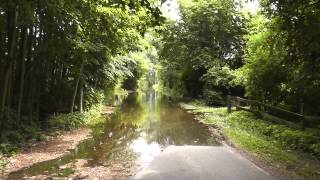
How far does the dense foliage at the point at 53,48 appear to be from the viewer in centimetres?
1193

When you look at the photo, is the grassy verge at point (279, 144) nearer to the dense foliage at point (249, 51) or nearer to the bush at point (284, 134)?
the bush at point (284, 134)

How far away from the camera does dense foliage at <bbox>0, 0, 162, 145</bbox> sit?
1193cm

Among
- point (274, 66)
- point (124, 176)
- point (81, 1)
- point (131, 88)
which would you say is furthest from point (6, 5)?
point (131, 88)

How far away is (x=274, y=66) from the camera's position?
1748cm

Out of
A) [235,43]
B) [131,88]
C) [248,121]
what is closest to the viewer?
[248,121]

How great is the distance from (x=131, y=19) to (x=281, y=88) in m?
7.61

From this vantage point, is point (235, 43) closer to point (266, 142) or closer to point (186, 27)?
point (186, 27)

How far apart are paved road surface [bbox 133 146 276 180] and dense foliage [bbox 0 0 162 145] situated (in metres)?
3.76

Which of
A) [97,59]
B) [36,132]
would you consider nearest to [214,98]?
[97,59]

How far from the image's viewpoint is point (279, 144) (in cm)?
1304

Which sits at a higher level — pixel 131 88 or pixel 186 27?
pixel 186 27

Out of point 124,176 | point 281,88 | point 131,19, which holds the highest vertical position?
point 131,19

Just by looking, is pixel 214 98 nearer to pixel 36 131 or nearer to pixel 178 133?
pixel 178 133

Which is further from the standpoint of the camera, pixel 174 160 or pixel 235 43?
pixel 235 43
